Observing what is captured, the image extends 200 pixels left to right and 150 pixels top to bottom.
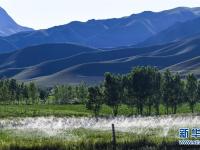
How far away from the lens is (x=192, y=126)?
33125 mm

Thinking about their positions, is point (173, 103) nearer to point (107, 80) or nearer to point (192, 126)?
point (107, 80)

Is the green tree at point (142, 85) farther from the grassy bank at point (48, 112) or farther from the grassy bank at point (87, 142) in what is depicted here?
the grassy bank at point (87, 142)

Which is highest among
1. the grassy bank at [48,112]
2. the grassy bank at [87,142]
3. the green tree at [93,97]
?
the green tree at [93,97]

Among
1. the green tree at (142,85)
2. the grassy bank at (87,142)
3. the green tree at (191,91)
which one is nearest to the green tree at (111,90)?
the green tree at (142,85)

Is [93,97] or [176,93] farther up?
[176,93]

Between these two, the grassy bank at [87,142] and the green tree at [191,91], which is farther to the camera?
the green tree at [191,91]

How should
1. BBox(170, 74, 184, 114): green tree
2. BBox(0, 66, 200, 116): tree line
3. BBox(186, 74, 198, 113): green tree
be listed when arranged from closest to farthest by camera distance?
BBox(0, 66, 200, 116): tree line < BBox(170, 74, 184, 114): green tree < BBox(186, 74, 198, 113): green tree

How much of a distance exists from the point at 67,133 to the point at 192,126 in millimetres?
8459

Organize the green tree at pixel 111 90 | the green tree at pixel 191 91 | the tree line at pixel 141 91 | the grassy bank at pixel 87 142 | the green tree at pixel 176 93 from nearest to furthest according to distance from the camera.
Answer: the grassy bank at pixel 87 142, the green tree at pixel 111 90, the tree line at pixel 141 91, the green tree at pixel 176 93, the green tree at pixel 191 91

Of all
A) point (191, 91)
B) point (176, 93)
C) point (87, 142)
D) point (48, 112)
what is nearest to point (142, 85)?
point (176, 93)

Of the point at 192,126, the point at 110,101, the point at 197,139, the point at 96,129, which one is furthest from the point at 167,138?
the point at 110,101

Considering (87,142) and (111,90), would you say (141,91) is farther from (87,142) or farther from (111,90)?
(87,142)

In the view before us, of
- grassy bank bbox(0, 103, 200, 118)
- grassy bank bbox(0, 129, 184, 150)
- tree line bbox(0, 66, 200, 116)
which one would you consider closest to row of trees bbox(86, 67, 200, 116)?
tree line bbox(0, 66, 200, 116)

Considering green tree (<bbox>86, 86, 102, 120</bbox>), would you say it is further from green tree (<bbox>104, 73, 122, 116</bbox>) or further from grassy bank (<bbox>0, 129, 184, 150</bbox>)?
grassy bank (<bbox>0, 129, 184, 150</bbox>)
